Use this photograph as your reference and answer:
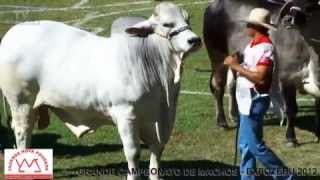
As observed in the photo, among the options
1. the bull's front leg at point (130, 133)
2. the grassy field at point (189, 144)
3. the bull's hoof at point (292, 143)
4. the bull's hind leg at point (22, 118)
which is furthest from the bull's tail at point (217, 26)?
the bull's front leg at point (130, 133)

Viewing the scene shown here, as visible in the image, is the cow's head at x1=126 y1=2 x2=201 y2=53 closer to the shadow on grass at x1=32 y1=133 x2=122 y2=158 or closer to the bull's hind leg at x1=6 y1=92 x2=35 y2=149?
the bull's hind leg at x1=6 y1=92 x2=35 y2=149

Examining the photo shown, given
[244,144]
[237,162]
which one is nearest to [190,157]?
[237,162]

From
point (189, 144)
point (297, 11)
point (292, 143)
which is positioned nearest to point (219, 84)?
point (189, 144)

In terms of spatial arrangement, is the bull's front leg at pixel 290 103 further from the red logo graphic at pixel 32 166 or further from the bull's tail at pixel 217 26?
the red logo graphic at pixel 32 166

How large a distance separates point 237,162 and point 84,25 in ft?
41.2

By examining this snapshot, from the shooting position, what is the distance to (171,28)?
782 centimetres

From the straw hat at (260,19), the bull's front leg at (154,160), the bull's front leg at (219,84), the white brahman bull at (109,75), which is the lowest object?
the bull's front leg at (219,84)

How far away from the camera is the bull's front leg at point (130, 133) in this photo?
798 centimetres

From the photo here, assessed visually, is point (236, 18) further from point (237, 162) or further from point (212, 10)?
point (237, 162)

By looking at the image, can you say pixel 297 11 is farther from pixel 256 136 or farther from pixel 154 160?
pixel 154 160

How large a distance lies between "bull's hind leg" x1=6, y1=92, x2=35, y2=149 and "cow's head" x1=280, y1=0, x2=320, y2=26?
3549 millimetres

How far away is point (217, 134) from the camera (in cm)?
1162

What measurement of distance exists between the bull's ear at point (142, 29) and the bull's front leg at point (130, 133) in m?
0.74

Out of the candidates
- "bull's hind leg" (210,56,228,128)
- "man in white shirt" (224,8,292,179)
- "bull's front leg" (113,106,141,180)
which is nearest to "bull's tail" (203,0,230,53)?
"bull's hind leg" (210,56,228,128)
